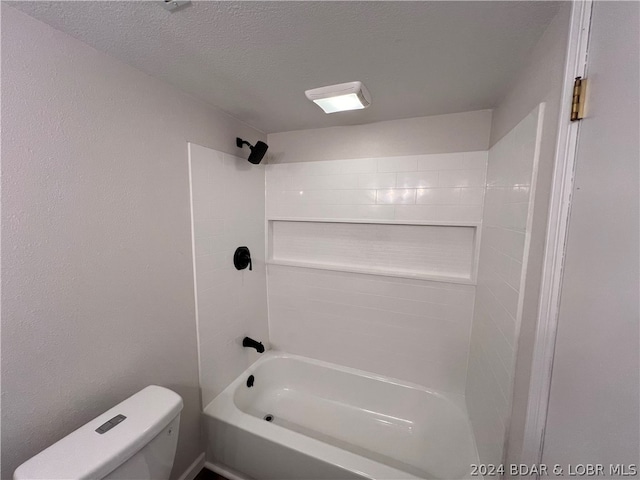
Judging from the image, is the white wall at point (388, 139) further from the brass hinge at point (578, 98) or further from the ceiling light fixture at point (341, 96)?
the brass hinge at point (578, 98)

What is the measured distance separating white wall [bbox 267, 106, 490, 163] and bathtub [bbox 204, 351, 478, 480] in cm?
171

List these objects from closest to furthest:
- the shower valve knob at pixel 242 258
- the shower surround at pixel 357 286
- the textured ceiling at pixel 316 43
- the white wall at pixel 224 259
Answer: the textured ceiling at pixel 316 43, the shower surround at pixel 357 286, the white wall at pixel 224 259, the shower valve knob at pixel 242 258

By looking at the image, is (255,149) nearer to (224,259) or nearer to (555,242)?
(224,259)

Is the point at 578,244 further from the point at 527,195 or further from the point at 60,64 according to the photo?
the point at 60,64

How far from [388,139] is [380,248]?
0.79 meters

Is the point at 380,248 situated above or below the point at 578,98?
below

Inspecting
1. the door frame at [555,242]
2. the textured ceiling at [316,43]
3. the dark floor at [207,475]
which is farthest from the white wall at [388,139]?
the dark floor at [207,475]

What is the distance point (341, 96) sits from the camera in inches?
43.3

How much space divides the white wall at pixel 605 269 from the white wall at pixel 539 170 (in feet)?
0.30

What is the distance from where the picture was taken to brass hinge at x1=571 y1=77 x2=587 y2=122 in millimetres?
633

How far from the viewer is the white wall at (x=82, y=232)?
75 centimetres

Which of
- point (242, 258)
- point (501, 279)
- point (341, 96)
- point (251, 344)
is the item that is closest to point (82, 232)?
point (242, 258)

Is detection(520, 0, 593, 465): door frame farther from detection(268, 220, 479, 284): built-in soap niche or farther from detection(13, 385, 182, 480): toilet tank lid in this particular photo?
detection(13, 385, 182, 480): toilet tank lid

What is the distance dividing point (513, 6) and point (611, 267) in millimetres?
798
